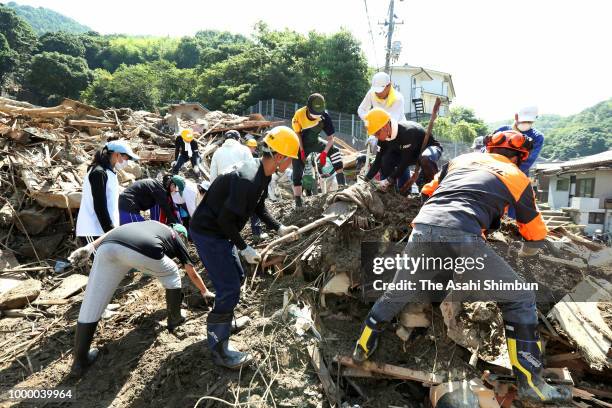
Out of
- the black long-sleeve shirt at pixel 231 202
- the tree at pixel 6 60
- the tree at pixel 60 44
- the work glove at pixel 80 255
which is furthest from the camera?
the tree at pixel 60 44

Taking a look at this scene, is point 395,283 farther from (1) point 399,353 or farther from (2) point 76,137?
(2) point 76,137

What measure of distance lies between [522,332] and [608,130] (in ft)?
268

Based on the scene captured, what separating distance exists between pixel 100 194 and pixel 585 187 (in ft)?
67.8

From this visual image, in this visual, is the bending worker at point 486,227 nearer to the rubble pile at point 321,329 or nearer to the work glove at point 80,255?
the rubble pile at point 321,329

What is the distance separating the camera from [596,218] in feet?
53.7

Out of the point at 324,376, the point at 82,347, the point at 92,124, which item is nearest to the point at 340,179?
the point at 324,376

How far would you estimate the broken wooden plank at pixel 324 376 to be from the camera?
2.80m

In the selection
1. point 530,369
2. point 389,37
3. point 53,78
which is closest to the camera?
point 530,369

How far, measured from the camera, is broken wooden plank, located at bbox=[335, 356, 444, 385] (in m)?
2.89

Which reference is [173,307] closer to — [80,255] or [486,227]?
[80,255]

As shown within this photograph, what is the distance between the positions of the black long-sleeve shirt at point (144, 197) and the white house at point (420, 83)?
3156 cm

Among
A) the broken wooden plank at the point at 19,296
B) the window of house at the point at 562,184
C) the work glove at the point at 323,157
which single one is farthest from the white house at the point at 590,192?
the broken wooden plank at the point at 19,296

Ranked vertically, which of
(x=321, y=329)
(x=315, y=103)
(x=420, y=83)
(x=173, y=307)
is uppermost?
(x=420, y=83)

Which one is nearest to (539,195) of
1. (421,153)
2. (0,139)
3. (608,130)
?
(421,153)
